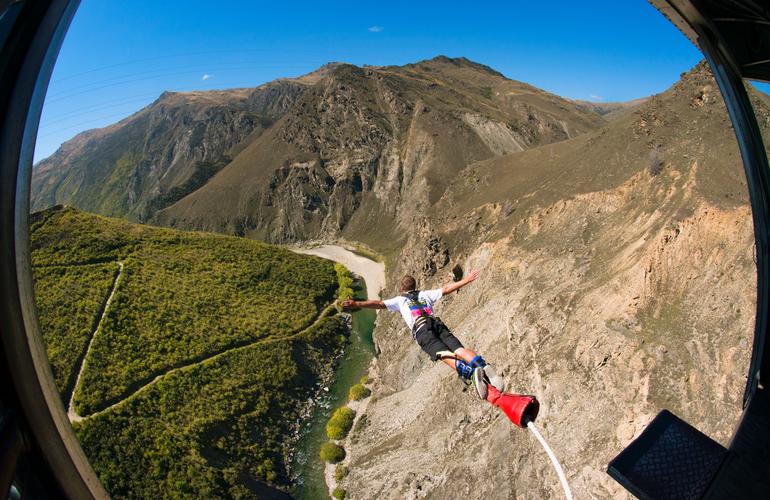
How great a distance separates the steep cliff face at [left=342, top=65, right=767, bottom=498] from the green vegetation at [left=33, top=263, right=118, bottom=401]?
21.6m

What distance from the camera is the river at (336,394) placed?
1101 inches

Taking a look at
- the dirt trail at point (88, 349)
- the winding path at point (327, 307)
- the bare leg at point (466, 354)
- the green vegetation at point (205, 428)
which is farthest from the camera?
the winding path at point (327, 307)

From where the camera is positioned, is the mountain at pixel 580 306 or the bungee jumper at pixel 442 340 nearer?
the bungee jumper at pixel 442 340

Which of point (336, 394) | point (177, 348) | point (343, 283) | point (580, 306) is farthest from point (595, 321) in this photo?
point (343, 283)

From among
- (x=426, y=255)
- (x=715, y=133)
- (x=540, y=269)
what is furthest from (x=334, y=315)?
(x=715, y=133)

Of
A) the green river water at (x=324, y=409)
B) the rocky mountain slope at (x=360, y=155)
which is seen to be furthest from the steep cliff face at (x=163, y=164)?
the green river water at (x=324, y=409)

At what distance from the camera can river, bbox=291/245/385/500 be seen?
1101 inches

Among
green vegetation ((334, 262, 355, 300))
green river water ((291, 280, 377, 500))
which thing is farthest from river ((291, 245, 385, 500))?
green vegetation ((334, 262, 355, 300))

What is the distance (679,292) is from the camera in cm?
1747

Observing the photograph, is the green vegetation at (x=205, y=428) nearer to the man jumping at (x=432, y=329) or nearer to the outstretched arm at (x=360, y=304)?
the man jumping at (x=432, y=329)

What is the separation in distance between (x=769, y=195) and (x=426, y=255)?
38306 millimetres

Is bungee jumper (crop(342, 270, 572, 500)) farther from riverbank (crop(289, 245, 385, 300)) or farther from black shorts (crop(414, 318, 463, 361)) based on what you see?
riverbank (crop(289, 245, 385, 300))

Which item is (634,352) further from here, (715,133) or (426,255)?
(426,255)

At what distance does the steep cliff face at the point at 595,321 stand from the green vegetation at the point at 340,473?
448 mm
